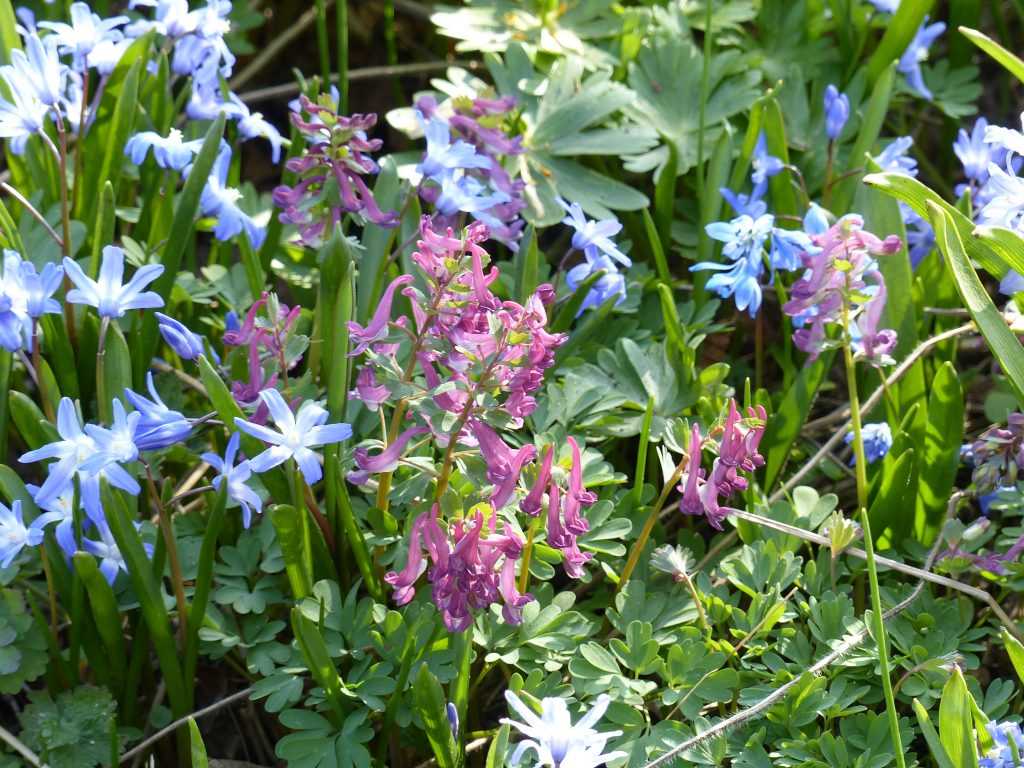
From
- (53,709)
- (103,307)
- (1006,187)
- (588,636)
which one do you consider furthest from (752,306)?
(53,709)

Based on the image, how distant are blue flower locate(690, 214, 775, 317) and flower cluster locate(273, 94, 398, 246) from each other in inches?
21.3

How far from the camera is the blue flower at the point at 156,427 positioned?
5.20ft

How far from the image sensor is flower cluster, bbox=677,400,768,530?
5.20ft

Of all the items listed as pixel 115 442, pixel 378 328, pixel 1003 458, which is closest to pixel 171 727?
pixel 115 442

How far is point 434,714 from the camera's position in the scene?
1.53m

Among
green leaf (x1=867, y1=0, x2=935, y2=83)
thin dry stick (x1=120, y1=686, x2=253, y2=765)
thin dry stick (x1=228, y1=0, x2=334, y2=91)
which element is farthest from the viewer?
thin dry stick (x1=228, y1=0, x2=334, y2=91)

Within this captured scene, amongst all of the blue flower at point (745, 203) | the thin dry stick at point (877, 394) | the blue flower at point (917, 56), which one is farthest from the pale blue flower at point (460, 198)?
the blue flower at point (917, 56)

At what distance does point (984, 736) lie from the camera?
1.55m

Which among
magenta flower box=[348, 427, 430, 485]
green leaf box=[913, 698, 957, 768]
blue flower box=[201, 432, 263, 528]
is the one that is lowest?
green leaf box=[913, 698, 957, 768]

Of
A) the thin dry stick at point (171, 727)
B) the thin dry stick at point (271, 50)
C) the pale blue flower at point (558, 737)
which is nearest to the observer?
the pale blue flower at point (558, 737)

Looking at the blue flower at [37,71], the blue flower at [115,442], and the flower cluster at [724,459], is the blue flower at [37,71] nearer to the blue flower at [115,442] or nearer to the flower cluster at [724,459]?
the blue flower at [115,442]

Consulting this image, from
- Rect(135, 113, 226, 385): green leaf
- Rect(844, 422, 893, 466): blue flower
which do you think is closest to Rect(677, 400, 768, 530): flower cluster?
Rect(844, 422, 893, 466): blue flower

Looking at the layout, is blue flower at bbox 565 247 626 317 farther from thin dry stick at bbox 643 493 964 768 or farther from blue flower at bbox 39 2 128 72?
blue flower at bbox 39 2 128 72

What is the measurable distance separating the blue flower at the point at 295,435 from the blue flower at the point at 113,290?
0.30 meters
